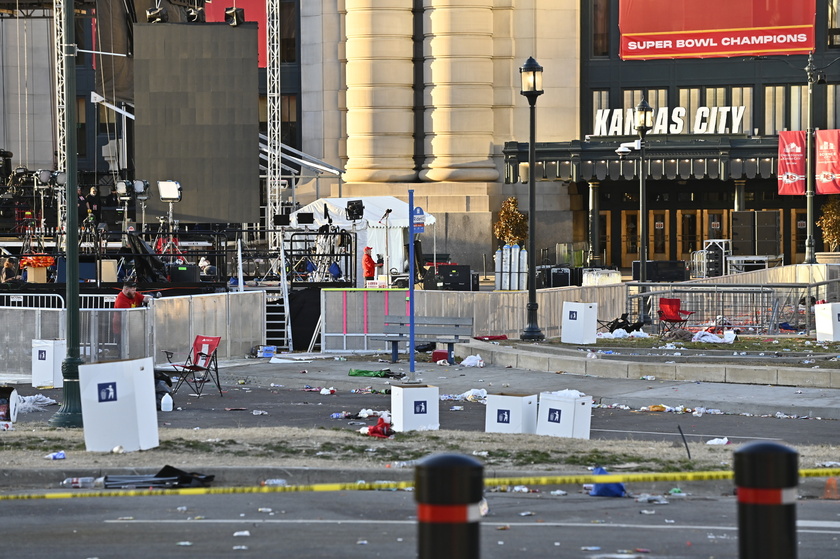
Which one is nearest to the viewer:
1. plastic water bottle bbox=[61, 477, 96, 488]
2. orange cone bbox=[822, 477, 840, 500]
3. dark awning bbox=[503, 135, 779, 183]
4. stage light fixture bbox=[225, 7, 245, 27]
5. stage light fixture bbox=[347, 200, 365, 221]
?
orange cone bbox=[822, 477, 840, 500]

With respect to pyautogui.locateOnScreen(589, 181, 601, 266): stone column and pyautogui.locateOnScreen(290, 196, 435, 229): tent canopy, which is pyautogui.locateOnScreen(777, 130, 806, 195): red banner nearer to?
pyautogui.locateOnScreen(589, 181, 601, 266): stone column

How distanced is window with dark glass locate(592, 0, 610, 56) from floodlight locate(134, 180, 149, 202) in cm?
2860

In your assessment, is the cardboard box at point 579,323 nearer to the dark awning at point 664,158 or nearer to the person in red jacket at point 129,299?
the person in red jacket at point 129,299

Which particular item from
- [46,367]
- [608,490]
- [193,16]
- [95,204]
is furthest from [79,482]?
[193,16]

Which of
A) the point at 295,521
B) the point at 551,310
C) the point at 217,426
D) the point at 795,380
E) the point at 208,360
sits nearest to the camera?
the point at 295,521

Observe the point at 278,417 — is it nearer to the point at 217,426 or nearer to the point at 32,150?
the point at 217,426

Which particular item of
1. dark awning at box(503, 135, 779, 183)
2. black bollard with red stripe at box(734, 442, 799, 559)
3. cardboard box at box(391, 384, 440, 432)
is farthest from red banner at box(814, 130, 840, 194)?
black bollard with red stripe at box(734, 442, 799, 559)

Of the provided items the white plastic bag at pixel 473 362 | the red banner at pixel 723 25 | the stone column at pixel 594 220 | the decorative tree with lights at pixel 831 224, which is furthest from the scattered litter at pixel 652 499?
the red banner at pixel 723 25

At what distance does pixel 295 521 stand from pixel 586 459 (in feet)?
11.1

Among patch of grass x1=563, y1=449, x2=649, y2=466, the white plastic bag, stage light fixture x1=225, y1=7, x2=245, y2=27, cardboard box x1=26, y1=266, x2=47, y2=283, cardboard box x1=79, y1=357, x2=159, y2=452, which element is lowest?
patch of grass x1=563, y1=449, x2=649, y2=466

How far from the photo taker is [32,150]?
195ft

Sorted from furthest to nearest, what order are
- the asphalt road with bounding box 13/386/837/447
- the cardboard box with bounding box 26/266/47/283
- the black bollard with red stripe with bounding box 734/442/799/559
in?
the cardboard box with bounding box 26/266/47/283, the asphalt road with bounding box 13/386/837/447, the black bollard with red stripe with bounding box 734/442/799/559

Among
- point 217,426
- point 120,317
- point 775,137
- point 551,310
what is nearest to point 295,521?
point 217,426

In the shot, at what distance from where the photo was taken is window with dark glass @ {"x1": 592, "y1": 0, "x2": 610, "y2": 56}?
196 feet
